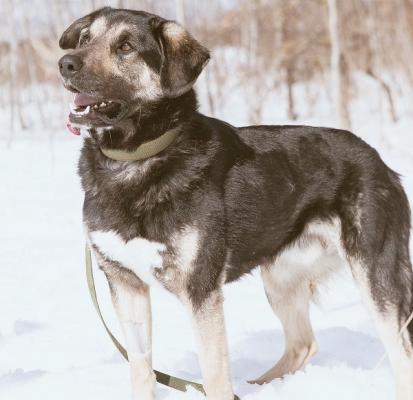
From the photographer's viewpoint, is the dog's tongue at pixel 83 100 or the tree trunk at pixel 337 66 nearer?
the dog's tongue at pixel 83 100

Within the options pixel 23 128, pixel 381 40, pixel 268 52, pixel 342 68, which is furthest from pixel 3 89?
pixel 342 68

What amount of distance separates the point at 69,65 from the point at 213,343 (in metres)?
1.43

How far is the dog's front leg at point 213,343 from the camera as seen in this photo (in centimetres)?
299

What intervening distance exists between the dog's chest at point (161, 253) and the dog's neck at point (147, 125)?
19.1 inches

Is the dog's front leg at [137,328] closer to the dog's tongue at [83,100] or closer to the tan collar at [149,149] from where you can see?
the tan collar at [149,149]

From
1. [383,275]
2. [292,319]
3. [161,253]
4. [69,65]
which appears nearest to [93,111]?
[69,65]

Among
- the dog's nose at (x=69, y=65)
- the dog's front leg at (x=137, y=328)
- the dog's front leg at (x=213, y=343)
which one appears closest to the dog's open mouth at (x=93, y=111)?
the dog's nose at (x=69, y=65)

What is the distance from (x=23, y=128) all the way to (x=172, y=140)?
1945cm

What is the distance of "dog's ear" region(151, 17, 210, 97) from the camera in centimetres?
301

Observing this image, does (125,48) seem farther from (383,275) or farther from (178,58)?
(383,275)

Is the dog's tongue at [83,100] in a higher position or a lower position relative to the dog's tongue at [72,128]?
higher

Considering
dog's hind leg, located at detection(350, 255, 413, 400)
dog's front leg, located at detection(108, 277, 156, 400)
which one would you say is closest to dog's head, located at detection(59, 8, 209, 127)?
dog's front leg, located at detection(108, 277, 156, 400)

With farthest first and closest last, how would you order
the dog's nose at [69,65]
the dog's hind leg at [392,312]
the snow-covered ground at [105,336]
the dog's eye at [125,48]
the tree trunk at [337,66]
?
the tree trunk at [337,66] < the snow-covered ground at [105,336] < the dog's hind leg at [392,312] < the dog's eye at [125,48] < the dog's nose at [69,65]

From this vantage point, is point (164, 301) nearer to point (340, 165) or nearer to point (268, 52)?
point (340, 165)
